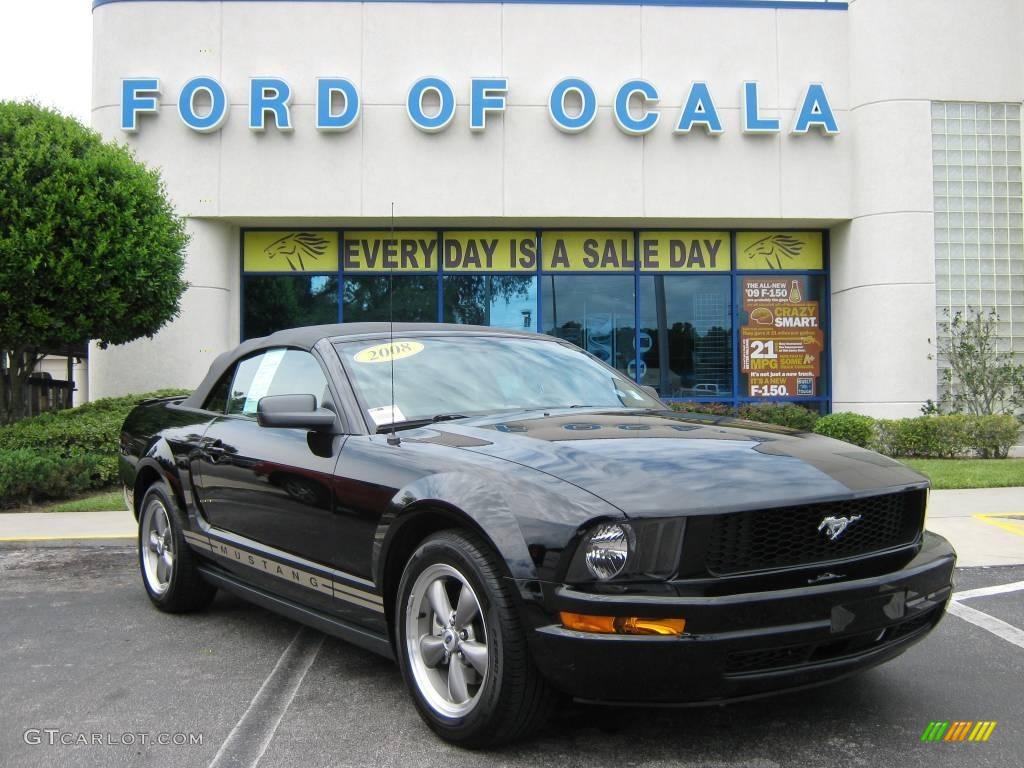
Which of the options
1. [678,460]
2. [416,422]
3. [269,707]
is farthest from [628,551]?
[269,707]

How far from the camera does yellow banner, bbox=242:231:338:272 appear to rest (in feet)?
52.3

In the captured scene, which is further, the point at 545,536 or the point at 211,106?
the point at 211,106

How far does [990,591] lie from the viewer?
575 centimetres

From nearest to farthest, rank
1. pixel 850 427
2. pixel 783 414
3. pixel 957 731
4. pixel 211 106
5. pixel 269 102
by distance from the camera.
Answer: pixel 957 731
pixel 850 427
pixel 269 102
pixel 211 106
pixel 783 414

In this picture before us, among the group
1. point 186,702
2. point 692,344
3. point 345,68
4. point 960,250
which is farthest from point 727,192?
point 186,702

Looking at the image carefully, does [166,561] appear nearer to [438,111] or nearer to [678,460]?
[678,460]

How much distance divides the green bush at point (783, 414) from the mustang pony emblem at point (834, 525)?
1206 cm

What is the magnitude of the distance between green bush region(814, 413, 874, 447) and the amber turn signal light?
1191 centimetres

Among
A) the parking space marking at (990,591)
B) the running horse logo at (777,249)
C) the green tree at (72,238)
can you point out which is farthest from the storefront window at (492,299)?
the parking space marking at (990,591)

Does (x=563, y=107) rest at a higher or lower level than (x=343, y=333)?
higher

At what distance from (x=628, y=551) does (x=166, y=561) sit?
11.1 feet

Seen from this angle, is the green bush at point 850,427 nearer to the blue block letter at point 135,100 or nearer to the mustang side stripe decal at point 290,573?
the mustang side stripe decal at point 290,573

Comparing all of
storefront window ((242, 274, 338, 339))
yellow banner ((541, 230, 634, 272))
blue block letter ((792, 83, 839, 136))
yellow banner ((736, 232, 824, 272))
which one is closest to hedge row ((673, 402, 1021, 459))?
yellow banner ((541, 230, 634, 272))

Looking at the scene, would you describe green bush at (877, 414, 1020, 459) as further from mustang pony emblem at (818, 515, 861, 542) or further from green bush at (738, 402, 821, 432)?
mustang pony emblem at (818, 515, 861, 542)
